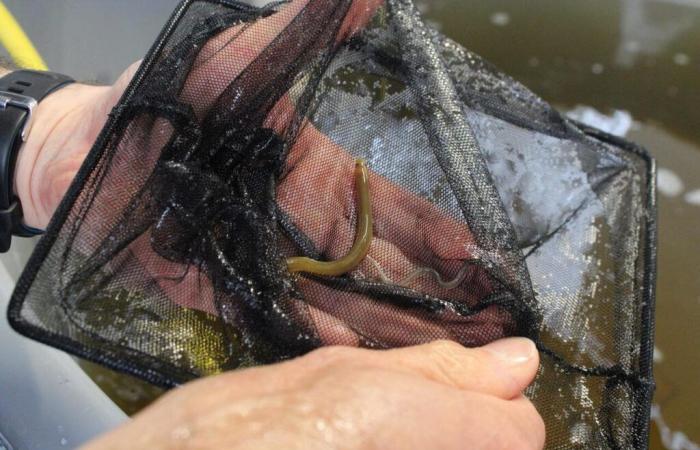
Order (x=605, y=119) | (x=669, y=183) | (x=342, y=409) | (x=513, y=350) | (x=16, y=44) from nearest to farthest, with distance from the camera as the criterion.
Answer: (x=342, y=409) < (x=513, y=350) < (x=16, y=44) < (x=669, y=183) < (x=605, y=119)

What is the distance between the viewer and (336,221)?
1.00 meters

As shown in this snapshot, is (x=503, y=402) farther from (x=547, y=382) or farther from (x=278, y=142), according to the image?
(x=278, y=142)

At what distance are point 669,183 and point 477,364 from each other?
1.35 m

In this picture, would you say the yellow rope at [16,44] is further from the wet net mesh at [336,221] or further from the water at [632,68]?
the water at [632,68]

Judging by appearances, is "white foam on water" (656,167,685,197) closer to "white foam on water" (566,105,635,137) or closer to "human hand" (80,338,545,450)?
"white foam on water" (566,105,635,137)

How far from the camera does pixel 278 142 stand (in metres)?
0.94

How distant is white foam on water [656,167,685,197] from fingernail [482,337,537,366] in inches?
46.3

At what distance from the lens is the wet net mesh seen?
0.76 meters

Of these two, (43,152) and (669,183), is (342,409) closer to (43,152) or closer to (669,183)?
(43,152)

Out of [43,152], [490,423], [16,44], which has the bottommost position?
[490,423]

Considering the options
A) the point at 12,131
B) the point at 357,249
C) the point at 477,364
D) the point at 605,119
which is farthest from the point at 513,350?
the point at 605,119

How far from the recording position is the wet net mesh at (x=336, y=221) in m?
0.76

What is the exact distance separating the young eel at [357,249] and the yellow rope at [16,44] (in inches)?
40.9

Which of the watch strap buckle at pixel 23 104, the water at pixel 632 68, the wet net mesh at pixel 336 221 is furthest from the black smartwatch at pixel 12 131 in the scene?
the water at pixel 632 68
